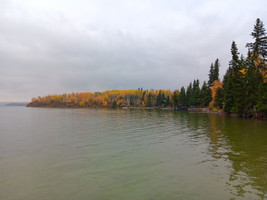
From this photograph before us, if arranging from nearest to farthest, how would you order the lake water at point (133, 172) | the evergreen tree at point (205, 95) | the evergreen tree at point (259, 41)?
the lake water at point (133, 172)
the evergreen tree at point (259, 41)
the evergreen tree at point (205, 95)

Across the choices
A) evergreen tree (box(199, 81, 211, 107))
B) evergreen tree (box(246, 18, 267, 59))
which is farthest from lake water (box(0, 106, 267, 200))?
evergreen tree (box(199, 81, 211, 107))

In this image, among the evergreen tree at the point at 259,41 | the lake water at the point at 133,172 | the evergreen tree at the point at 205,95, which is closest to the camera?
the lake water at the point at 133,172

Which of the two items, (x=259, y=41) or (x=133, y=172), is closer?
(x=133, y=172)

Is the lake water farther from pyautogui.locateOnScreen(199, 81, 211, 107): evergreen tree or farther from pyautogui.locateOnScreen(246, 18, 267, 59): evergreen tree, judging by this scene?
pyautogui.locateOnScreen(199, 81, 211, 107): evergreen tree

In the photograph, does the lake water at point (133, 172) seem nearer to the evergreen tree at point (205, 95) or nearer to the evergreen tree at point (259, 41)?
the evergreen tree at point (259, 41)

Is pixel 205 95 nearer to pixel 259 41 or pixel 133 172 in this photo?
pixel 259 41

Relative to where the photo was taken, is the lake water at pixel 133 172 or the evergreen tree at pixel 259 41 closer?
the lake water at pixel 133 172

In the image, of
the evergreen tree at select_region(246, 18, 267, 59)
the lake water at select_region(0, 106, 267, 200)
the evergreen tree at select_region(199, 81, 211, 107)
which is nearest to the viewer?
the lake water at select_region(0, 106, 267, 200)

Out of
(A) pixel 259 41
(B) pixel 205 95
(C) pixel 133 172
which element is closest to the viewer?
(C) pixel 133 172

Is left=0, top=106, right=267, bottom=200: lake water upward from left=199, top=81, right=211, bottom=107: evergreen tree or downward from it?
downward

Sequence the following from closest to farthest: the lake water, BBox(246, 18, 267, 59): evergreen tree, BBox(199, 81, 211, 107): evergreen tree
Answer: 1. the lake water
2. BBox(246, 18, 267, 59): evergreen tree
3. BBox(199, 81, 211, 107): evergreen tree

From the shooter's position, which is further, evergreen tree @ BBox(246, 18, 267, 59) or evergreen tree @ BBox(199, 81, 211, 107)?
evergreen tree @ BBox(199, 81, 211, 107)

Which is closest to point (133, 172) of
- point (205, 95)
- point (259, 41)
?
point (259, 41)

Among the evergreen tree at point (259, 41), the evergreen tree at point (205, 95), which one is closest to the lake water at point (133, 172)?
the evergreen tree at point (259, 41)
